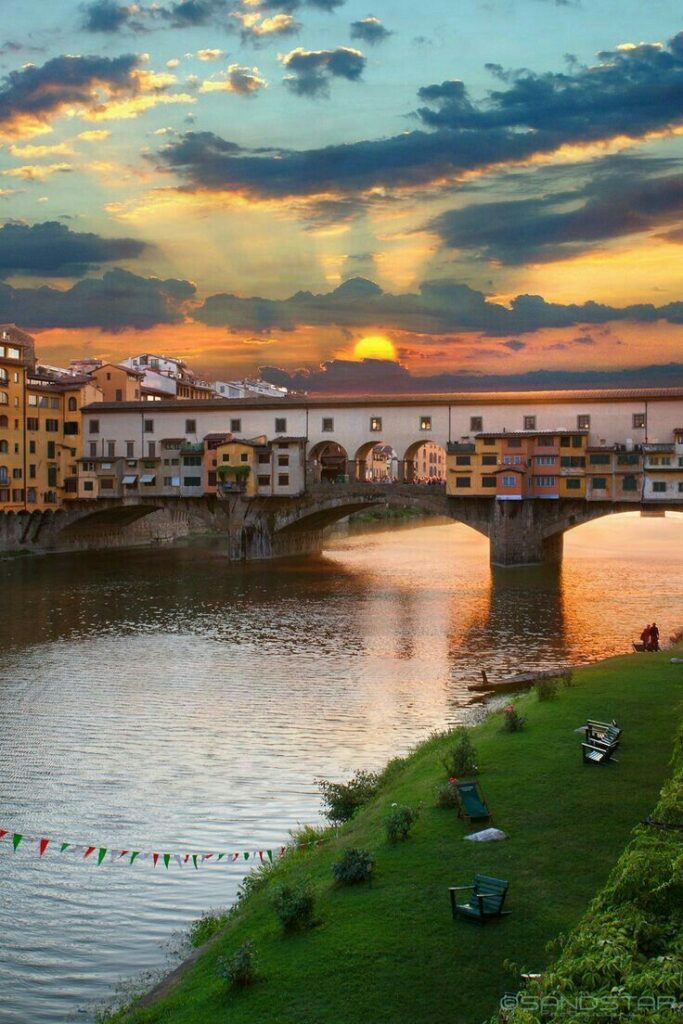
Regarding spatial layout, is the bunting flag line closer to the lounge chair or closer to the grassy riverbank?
the grassy riverbank

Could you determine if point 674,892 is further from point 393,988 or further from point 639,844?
point 393,988

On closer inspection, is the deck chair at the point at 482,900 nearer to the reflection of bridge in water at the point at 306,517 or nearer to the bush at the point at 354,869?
the bush at the point at 354,869

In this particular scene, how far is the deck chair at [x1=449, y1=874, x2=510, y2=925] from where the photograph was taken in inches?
443

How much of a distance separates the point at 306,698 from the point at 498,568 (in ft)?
128

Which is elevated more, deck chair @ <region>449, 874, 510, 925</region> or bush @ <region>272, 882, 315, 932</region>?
deck chair @ <region>449, 874, 510, 925</region>

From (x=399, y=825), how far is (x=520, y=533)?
54.6m

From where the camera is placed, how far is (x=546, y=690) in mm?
23672

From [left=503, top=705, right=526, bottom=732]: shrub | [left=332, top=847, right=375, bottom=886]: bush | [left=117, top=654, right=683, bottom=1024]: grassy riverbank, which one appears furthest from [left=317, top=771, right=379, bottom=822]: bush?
[left=332, top=847, right=375, bottom=886]: bush

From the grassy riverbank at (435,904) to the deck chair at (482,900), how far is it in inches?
5.4

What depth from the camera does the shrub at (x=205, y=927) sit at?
45.7 feet

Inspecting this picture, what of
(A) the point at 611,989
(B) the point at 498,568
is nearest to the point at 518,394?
(B) the point at 498,568

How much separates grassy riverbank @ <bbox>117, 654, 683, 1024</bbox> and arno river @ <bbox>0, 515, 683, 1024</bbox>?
2386mm

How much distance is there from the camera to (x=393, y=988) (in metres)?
10.3

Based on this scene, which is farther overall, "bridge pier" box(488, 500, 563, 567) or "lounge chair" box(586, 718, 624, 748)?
"bridge pier" box(488, 500, 563, 567)
